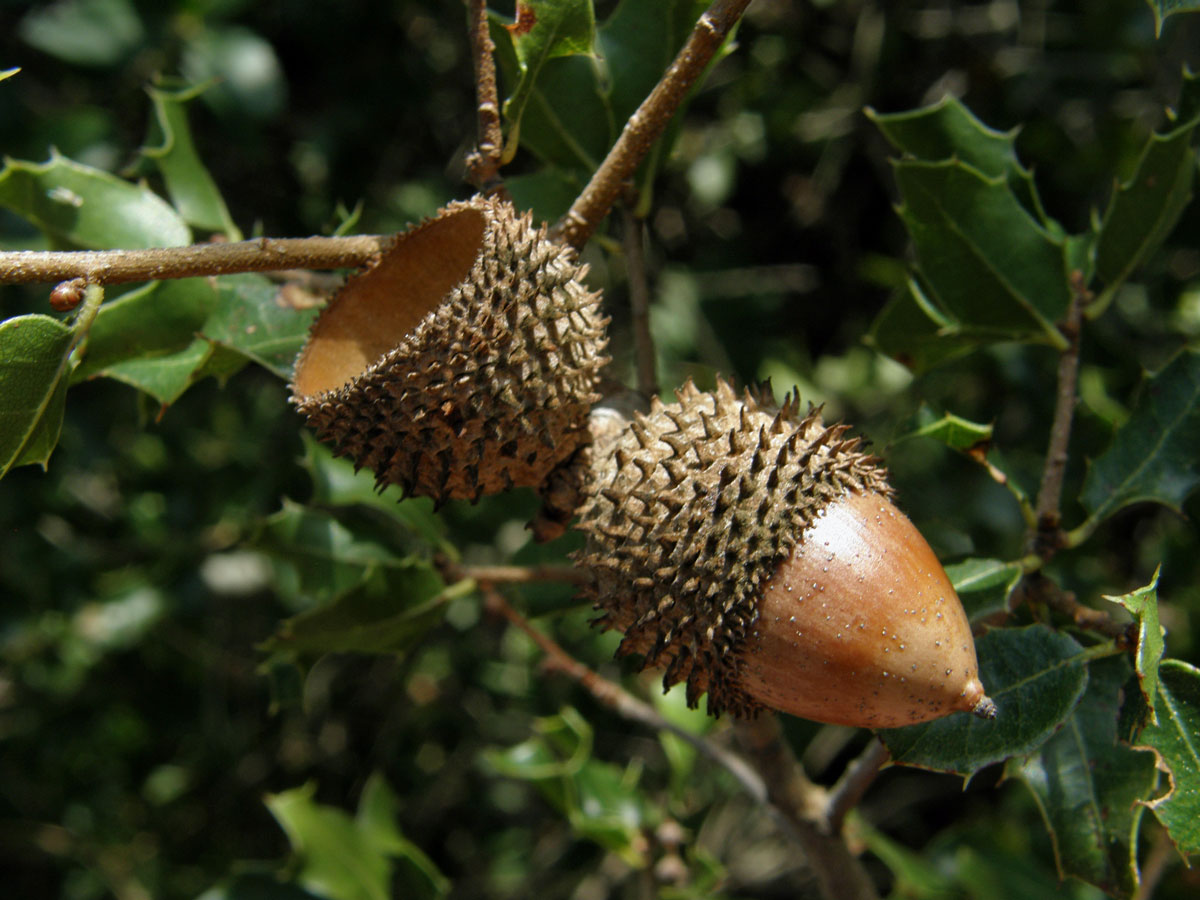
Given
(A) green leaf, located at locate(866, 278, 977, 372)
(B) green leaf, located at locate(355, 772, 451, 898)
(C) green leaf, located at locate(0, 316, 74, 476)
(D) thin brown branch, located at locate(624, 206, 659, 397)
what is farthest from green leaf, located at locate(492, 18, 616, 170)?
(B) green leaf, located at locate(355, 772, 451, 898)

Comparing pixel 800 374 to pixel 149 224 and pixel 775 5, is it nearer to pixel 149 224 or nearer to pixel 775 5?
pixel 775 5

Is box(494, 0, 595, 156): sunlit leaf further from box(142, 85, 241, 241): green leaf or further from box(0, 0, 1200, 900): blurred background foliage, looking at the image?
box(0, 0, 1200, 900): blurred background foliage

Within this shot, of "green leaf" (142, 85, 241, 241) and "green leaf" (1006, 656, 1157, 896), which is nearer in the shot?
"green leaf" (1006, 656, 1157, 896)

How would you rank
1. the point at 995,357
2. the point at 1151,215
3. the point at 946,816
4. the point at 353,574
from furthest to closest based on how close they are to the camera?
the point at 946,816 → the point at 995,357 → the point at 353,574 → the point at 1151,215

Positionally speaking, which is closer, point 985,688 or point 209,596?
point 985,688

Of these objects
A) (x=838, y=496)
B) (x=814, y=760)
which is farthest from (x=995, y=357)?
(x=838, y=496)

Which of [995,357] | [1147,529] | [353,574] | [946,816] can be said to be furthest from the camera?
[946,816]
